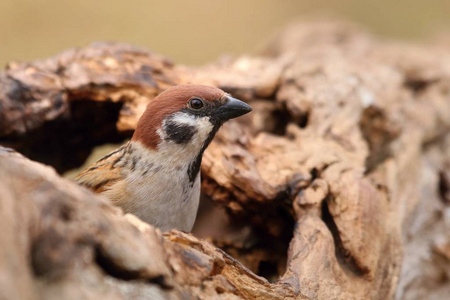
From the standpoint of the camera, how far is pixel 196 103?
3062 millimetres

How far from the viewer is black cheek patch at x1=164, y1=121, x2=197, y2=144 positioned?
3.04 meters

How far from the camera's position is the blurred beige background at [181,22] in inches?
304

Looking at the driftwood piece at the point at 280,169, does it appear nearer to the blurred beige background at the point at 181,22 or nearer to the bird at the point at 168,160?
the bird at the point at 168,160

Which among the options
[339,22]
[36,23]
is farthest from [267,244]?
[36,23]

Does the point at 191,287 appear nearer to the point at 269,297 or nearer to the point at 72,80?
the point at 269,297

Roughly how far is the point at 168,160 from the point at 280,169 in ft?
2.55

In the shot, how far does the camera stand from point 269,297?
2.28m

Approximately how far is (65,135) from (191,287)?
2.31m

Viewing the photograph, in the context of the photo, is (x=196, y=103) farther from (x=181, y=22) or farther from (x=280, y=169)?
(x=181, y=22)

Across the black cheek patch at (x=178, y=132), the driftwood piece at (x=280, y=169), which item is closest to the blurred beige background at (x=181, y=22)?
the driftwood piece at (x=280, y=169)

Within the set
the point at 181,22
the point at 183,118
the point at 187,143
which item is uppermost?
the point at 181,22

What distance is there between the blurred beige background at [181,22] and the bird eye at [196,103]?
Result: 4223 millimetres

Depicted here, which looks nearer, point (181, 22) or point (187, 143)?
point (187, 143)

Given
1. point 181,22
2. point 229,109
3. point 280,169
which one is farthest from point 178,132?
point 181,22
